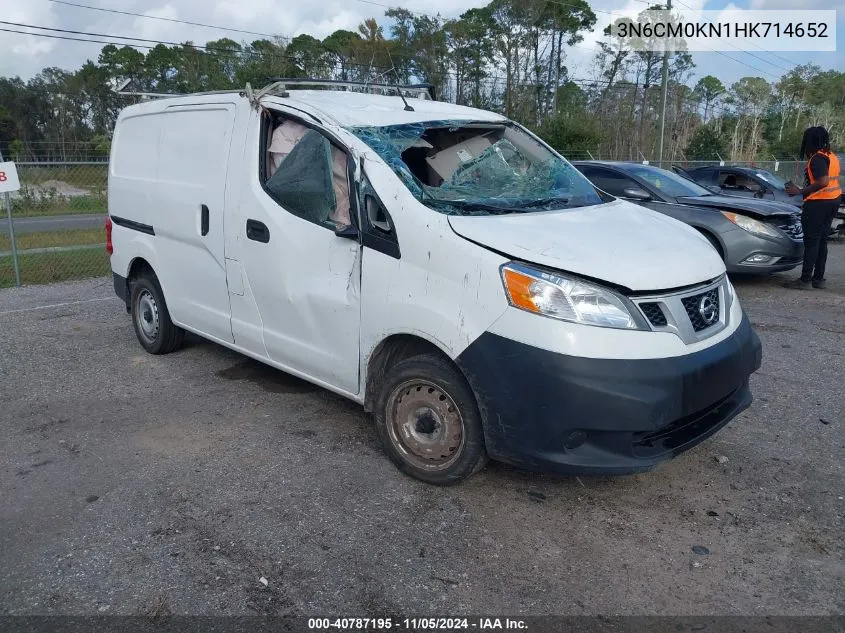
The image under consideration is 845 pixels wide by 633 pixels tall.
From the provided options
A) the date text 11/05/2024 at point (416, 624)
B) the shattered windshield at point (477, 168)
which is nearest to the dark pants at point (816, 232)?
the shattered windshield at point (477, 168)

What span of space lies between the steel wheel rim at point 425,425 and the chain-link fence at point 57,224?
8323mm

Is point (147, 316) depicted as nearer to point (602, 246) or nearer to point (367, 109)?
point (367, 109)

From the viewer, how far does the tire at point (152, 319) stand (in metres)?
5.80

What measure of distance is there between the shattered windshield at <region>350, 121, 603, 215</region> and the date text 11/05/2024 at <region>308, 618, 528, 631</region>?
6.26ft

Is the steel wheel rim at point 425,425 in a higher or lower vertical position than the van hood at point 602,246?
lower

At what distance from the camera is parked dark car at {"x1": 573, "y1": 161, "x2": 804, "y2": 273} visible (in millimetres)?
8492

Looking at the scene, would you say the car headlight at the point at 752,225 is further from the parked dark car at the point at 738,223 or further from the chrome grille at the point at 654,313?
the chrome grille at the point at 654,313

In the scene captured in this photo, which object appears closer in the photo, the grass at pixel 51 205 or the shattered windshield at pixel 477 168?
the shattered windshield at pixel 477 168

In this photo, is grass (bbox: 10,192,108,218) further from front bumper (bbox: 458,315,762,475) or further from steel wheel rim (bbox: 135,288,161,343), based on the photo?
front bumper (bbox: 458,315,762,475)

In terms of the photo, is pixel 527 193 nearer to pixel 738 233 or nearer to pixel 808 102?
pixel 738 233

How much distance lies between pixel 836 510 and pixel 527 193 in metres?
2.30

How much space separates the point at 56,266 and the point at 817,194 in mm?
10973

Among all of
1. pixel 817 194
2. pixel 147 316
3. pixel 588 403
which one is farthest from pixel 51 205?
pixel 588 403

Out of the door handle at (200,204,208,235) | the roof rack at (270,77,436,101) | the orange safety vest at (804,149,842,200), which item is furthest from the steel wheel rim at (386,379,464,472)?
the orange safety vest at (804,149,842,200)
